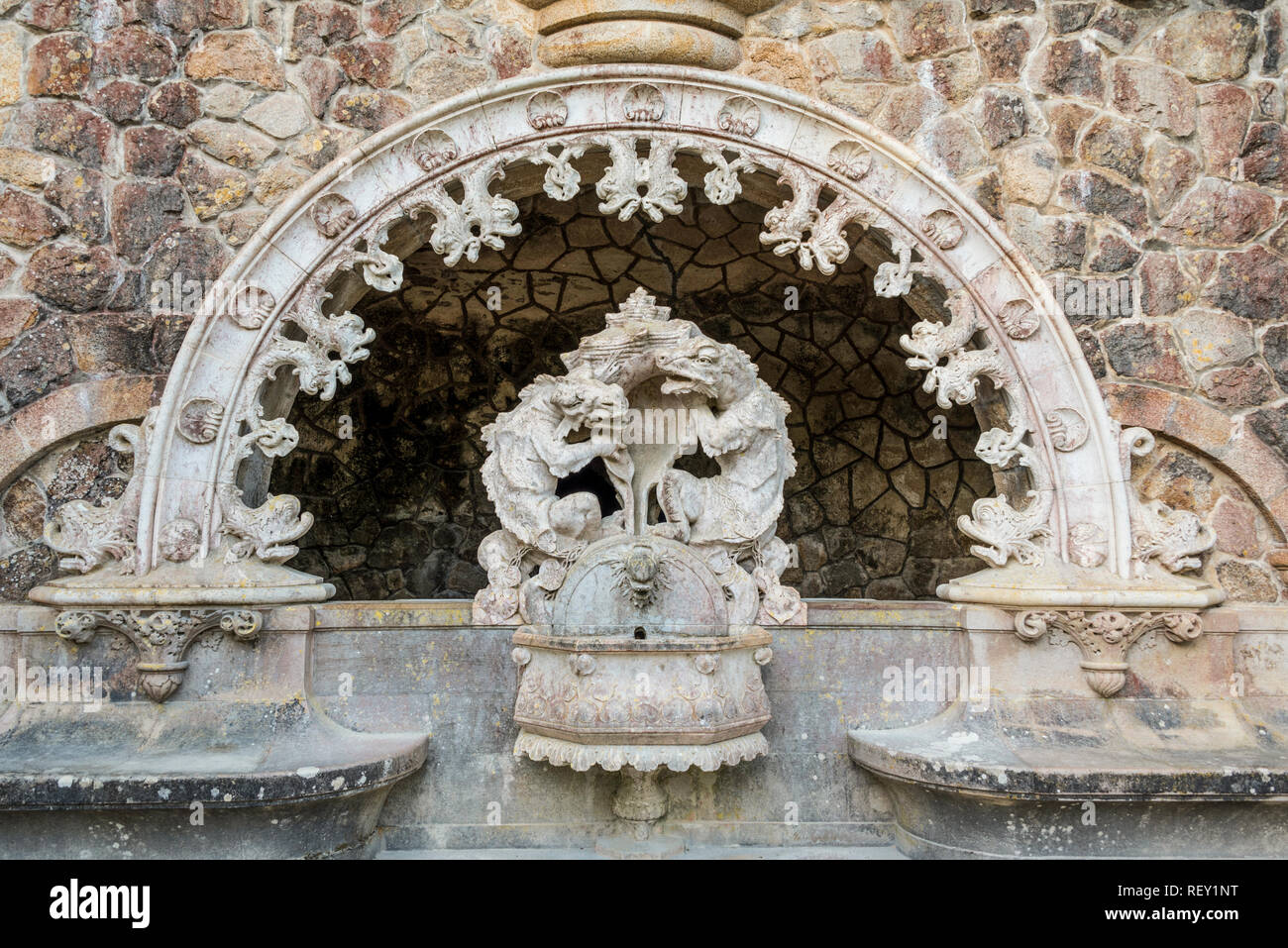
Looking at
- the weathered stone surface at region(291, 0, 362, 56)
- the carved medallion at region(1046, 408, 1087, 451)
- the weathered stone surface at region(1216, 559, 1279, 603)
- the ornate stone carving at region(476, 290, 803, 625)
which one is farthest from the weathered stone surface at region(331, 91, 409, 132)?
the weathered stone surface at region(1216, 559, 1279, 603)

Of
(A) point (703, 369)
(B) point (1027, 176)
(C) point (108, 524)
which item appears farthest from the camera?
(B) point (1027, 176)

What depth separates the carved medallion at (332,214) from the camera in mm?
3842

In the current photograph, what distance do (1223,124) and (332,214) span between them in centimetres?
371

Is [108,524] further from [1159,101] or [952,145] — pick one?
[1159,101]

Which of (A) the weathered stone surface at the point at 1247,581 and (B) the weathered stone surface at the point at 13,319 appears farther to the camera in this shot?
(A) the weathered stone surface at the point at 1247,581

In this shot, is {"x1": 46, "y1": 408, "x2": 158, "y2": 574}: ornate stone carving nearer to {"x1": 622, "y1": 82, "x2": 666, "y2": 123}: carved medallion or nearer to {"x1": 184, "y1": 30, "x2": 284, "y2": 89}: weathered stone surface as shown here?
{"x1": 184, "y1": 30, "x2": 284, "y2": 89}: weathered stone surface

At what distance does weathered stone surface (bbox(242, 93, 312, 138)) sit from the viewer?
3.90 metres

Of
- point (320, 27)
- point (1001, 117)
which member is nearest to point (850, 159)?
point (1001, 117)

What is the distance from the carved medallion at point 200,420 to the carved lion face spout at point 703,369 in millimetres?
1745

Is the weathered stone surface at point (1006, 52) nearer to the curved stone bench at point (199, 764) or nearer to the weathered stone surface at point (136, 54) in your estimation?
the weathered stone surface at point (136, 54)

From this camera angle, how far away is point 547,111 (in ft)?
12.9

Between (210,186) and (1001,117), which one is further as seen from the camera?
(1001,117)

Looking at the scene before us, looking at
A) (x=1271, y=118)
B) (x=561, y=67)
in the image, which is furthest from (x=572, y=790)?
(x=1271, y=118)

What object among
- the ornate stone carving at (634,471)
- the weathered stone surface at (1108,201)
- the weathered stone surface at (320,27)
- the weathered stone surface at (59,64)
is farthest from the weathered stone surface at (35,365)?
the weathered stone surface at (1108,201)
